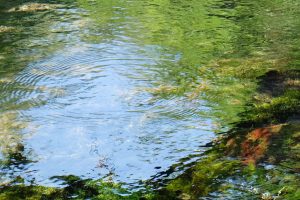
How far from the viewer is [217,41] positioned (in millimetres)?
15836

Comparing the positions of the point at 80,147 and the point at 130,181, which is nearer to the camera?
the point at 130,181

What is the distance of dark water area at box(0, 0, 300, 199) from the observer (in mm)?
7957

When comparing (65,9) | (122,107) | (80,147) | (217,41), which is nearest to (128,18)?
(65,9)

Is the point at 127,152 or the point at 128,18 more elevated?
the point at 128,18

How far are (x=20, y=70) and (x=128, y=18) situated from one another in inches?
280

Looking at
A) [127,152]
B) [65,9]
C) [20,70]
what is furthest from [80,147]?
[65,9]

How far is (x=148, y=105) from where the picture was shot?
11.1 metres

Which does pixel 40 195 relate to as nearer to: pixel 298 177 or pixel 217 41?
pixel 298 177

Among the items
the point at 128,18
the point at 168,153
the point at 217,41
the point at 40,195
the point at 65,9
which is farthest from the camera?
the point at 65,9

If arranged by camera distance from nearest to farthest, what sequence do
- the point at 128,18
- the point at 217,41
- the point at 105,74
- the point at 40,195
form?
the point at 40,195
the point at 105,74
the point at 217,41
the point at 128,18

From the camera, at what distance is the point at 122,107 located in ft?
36.2

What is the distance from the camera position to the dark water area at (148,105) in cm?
796

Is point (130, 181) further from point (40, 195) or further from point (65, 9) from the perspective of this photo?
point (65, 9)

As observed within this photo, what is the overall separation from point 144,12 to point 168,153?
12.5 m
